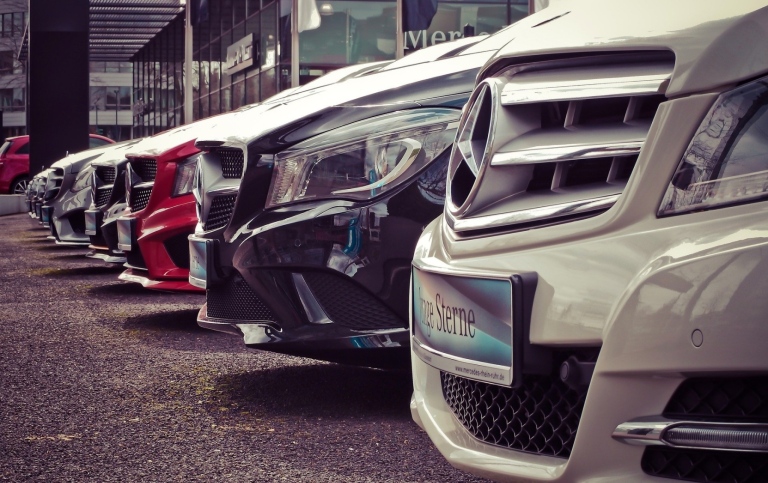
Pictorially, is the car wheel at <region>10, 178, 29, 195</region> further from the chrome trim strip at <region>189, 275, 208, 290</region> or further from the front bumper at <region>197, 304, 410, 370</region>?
the front bumper at <region>197, 304, 410, 370</region>

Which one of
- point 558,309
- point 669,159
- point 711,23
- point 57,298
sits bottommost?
point 57,298

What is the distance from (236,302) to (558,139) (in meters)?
2.26

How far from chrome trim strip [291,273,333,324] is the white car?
1.36m

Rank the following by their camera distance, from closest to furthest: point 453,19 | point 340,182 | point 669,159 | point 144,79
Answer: point 669,159, point 340,182, point 453,19, point 144,79

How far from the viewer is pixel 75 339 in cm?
602

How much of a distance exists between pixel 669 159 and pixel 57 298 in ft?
21.9

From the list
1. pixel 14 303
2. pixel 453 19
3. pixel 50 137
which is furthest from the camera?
pixel 50 137

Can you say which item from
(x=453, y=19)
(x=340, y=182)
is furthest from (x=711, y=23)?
(x=453, y=19)

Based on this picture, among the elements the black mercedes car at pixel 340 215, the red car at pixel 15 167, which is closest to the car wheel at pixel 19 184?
the red car at pixel 15 167

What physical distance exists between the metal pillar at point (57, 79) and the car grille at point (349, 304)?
2143 cm

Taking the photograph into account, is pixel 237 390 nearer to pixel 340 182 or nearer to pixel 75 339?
pixel 340 182

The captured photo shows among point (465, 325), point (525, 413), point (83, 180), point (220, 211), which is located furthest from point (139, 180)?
point (525, 413)

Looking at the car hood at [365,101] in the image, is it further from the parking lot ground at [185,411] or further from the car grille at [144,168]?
the car grille at [144,168]

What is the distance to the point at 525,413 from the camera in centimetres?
233
